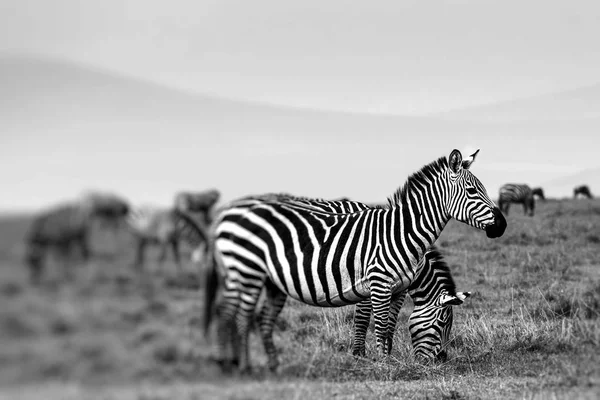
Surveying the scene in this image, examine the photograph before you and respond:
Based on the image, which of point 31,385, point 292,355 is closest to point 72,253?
point 31,385

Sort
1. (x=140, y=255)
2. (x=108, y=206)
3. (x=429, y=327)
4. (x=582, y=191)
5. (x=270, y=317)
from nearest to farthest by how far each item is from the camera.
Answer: (x=108, y=206)
(x=140, y=255)
(x=270, y=317)
(x=429, y=327)
(x=582, y=191)

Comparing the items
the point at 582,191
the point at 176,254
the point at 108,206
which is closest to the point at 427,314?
the point at 176,254

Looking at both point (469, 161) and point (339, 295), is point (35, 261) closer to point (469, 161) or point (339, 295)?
point (339, 295)

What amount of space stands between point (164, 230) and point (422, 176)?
4112mm

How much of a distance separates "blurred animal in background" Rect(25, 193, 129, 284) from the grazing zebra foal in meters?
4.96

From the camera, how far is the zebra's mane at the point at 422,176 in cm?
853

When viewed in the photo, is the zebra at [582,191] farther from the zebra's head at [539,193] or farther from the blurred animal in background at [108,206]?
the blurred animal in background at [108,206]

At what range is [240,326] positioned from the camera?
5.42m

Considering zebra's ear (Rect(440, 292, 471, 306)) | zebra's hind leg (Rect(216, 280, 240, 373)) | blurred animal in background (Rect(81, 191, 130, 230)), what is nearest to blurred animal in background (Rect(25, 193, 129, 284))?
blurred animal in background (Rect(81, 191, 130, 230))

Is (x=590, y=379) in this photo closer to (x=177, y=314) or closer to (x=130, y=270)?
(x=177, y=314)

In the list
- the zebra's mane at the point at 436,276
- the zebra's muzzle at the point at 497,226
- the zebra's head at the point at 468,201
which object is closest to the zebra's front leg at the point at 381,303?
the zebra's mane at the point at 436,276

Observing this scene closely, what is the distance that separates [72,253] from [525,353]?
788 cm

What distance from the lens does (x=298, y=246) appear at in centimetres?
663

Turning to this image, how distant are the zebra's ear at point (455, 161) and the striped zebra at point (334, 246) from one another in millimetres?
13
